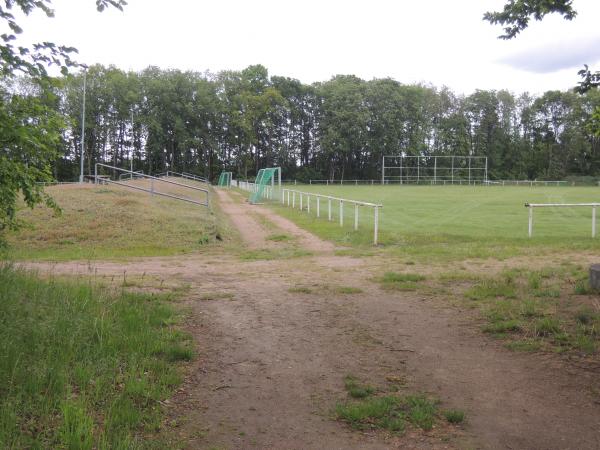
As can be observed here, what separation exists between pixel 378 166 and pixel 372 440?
86467 millimetres

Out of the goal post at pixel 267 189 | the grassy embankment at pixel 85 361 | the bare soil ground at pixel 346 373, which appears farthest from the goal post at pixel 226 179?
the bare soil ground at pixel 346 373

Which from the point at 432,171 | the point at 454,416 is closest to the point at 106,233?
the point at 454,416

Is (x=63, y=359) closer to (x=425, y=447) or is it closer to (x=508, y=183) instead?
(x=425, y=447)

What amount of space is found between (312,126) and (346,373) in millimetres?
89093

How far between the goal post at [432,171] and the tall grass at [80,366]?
2888 inches

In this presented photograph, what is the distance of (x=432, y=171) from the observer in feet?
262

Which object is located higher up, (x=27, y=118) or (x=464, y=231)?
(x=27, y=118)

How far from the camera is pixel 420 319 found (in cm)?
666

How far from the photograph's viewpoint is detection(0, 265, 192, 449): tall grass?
3461mm

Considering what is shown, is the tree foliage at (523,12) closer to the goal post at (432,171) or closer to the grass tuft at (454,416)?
the grass tuft at (454,416)

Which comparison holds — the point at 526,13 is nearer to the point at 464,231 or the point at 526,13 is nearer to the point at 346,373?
the point at 346,373

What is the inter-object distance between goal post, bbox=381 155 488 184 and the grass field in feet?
208

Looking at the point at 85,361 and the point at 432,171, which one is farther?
the point at 432,171

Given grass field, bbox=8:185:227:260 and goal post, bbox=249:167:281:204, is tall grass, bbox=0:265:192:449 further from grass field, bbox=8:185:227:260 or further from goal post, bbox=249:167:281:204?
goal post, bbox=249:167:281:204
